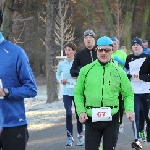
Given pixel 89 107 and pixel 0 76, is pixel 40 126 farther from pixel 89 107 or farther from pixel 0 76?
pixel 0 76

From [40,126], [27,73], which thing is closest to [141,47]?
[40,126]

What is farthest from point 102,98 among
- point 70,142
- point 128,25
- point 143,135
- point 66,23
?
point 66,23

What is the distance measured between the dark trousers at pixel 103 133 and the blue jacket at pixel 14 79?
5.79ft

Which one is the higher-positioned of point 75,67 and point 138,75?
point 75,67

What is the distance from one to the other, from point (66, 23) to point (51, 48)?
843 inches

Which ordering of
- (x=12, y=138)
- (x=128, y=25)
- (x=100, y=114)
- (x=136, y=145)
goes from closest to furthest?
(x=12, y=138) < (x=100, y=114) < (x=136, y=145) < (x=128, y=25)

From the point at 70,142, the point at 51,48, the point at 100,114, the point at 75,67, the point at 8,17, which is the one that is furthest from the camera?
the point at 51,48

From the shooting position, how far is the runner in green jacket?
20.4 feet

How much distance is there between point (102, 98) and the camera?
624 cm

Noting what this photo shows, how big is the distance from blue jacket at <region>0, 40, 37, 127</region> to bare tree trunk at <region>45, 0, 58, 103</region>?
15.4 metres

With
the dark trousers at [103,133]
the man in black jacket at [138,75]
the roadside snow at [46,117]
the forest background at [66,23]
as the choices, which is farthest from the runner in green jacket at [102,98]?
the forest background at [66,23]

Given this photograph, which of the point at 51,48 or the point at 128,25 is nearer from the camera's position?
the point at 51,48

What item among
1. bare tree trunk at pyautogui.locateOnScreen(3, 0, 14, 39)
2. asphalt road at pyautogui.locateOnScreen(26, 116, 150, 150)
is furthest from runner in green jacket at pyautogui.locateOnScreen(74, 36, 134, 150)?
bare tree trunk at pyautogui.locateOnScreen(3, 0, 14, 39)

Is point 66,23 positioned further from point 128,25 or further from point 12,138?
point 12,138
